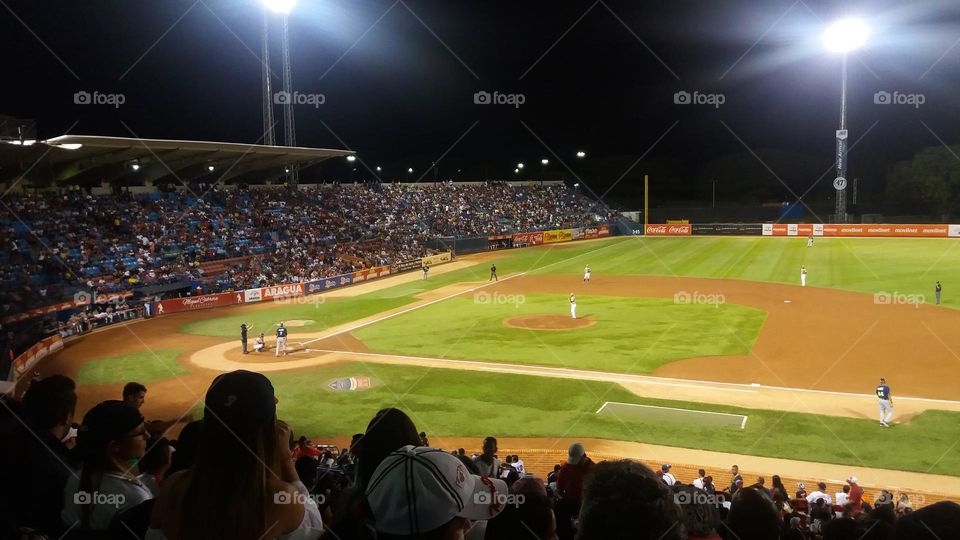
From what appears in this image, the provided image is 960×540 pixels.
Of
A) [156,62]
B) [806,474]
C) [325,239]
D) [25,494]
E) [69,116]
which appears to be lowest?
[806,474]

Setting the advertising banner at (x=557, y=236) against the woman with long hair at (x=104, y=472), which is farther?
the advertising banner at (x=557, y=236)

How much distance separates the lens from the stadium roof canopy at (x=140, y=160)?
99.3ft

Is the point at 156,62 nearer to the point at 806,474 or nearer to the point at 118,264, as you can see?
the point at 118,264

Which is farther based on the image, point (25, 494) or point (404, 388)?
point (404, 388)

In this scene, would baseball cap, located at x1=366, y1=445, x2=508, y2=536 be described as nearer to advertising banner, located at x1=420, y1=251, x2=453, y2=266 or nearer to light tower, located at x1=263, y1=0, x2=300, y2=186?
light tower, located at x1=263, y1=0, x2=300, y2=186

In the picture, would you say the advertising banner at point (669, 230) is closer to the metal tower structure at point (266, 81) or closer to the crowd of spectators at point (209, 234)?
the crowd of spectators at point (209, 234)

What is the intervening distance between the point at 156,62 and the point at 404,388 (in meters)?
27.3

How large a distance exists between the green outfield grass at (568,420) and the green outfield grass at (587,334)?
113 inches

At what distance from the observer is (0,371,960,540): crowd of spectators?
2193mm

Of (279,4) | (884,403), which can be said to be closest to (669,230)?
(279,4)

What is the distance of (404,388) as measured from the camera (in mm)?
20297

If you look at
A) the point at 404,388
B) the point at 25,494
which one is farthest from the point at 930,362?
the point at 25,494

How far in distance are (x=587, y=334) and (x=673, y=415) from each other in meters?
9.88

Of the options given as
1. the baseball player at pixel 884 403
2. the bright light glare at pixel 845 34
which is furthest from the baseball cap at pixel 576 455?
the bright light glare at pixel 845 34
